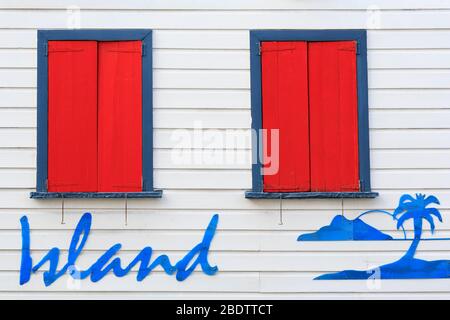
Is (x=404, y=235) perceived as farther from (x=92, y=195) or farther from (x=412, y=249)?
(x=92, y=195)

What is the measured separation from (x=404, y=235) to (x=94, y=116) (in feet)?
9.32

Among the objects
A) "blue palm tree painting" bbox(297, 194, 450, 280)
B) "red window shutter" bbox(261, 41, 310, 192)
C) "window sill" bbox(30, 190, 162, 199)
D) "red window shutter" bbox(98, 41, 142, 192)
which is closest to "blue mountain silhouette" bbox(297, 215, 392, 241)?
"blue palm tree painting" bbox(297, 194, 450, 280)

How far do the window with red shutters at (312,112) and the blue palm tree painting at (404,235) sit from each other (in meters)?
0.33

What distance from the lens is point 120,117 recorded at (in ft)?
18.8

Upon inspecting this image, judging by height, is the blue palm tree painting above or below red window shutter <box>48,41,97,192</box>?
below

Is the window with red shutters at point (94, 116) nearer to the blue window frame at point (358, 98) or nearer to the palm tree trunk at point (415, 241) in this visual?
the blue window frame at point (358, 98)

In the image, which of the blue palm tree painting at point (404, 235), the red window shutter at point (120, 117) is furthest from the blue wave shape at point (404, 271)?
the red window shutter at point (120, 117)

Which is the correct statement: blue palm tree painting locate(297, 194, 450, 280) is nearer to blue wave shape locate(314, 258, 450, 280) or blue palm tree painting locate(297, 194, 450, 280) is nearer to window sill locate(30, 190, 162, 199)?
blue wave shape locate(314, 258, 450, 280)

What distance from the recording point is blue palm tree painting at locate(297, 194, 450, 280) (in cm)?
572

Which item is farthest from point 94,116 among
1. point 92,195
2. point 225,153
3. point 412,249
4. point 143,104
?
point 412,249

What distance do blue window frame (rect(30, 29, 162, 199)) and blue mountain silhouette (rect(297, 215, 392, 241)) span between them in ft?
4.56

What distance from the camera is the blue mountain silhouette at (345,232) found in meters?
5.72
